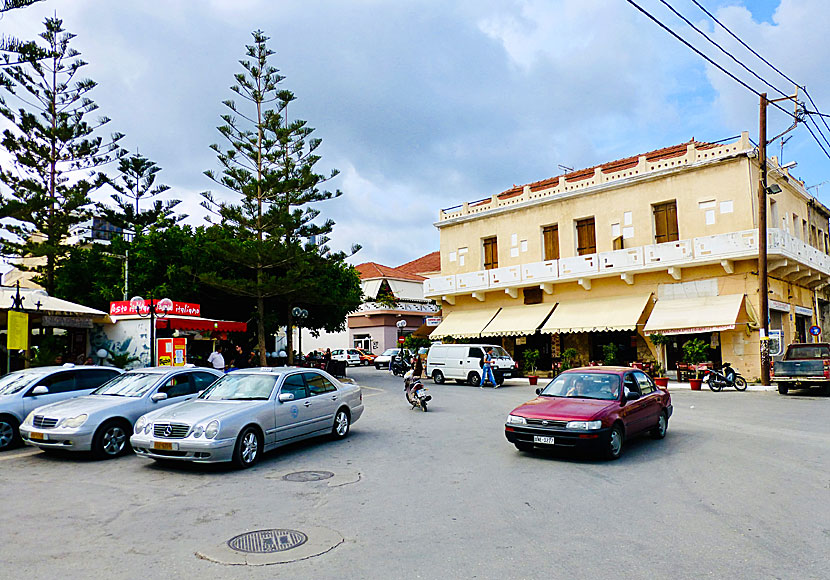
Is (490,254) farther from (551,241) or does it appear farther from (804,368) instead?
(804,368)

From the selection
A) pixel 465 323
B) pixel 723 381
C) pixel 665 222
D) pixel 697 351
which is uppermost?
pixel 665 222

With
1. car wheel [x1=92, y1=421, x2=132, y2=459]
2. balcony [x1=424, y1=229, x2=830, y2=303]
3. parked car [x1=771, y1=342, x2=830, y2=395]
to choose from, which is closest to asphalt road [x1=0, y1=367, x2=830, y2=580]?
car wheel [x1=92, y1=421, x2=132, y2=459]

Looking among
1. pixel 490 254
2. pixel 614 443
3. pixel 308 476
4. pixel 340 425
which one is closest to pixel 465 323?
pixel 490 254

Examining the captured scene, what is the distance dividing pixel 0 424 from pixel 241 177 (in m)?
20.7

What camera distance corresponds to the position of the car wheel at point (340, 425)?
39.3 ft

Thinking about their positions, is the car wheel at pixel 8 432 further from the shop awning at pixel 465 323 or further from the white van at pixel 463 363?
the shop awning at pixel 465 323

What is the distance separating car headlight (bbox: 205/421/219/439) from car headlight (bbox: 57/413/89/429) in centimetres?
263

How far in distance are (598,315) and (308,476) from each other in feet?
77.9

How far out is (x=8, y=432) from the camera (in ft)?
37.7

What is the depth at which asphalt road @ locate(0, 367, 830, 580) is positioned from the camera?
5184 mm

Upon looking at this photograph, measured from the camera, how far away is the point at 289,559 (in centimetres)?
535

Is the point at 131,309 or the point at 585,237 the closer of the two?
the point at 131,309

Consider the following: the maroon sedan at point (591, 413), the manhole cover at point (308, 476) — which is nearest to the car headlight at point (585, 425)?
the maroon sedan at point (591, 413)

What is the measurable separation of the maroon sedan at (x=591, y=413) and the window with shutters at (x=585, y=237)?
2167 centimetres
